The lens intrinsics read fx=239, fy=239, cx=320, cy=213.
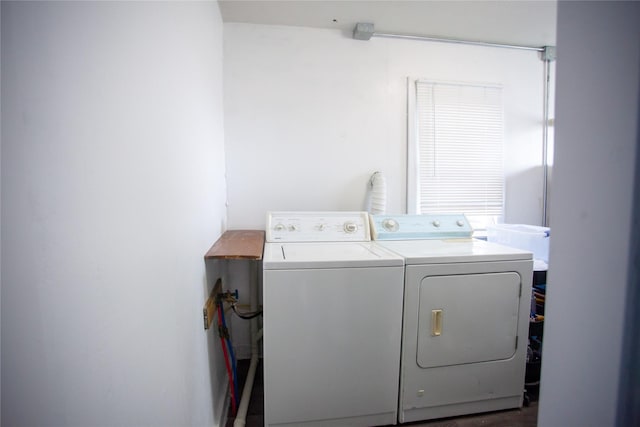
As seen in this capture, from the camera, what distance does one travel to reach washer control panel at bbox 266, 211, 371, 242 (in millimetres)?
1601

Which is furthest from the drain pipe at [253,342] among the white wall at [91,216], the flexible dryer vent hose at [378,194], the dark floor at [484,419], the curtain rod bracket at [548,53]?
the curtain rod bracket at [548,53]

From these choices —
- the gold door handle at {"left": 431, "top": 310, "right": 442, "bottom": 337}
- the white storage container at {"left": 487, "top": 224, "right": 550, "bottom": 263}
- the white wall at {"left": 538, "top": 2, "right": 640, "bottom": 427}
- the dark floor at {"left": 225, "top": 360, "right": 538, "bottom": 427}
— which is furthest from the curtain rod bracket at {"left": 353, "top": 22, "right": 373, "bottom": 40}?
the dark floor at {"left": 225, "top": 360, "right": 538, "bottom": 427}

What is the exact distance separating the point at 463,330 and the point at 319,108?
70.9 inches

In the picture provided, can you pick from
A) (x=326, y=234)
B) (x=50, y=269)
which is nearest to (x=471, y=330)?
(x=326, y=234)

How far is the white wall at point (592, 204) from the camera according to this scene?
12.9 inches

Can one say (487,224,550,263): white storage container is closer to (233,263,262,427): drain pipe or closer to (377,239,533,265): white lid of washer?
(377,239,533,265): white lid of washer

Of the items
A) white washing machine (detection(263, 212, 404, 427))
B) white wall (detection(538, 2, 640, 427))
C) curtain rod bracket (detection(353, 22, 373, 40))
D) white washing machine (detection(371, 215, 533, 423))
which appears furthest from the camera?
curtain rod bracket (detection(353, 22, 373, 40))

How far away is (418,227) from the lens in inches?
68.7

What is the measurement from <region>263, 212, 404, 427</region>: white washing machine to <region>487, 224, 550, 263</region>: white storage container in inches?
51.2

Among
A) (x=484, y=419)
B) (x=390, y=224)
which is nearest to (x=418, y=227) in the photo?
(x=390, y=224)

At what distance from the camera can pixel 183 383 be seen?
861mm

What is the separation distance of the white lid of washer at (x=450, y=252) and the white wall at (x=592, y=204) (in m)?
0.85

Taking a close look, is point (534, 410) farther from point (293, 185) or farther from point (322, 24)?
point (322, 24)

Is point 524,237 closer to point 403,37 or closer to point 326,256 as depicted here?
point 326,256
